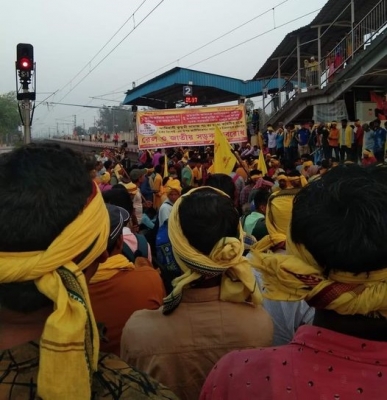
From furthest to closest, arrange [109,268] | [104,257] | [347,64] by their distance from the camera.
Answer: [347,64] < [109,268] < [104,257]

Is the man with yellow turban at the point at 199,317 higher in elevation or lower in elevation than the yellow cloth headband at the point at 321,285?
lower

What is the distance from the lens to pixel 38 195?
1.13 meters

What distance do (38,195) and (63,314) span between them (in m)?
0.29

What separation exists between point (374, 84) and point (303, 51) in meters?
4.19

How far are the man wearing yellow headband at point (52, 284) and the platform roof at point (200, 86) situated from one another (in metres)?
20.6

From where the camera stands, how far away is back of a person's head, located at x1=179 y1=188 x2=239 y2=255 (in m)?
1.87

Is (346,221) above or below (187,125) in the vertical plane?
below

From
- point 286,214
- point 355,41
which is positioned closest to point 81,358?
point 286,214

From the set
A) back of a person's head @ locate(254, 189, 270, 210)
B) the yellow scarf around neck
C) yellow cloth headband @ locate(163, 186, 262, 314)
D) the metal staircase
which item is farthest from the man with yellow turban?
the metal staircase

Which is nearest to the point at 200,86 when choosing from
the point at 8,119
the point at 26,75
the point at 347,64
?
the point at 347,64

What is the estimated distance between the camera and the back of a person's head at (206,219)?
1.87m

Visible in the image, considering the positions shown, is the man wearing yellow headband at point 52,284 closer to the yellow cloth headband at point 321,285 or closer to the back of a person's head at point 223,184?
the yellow cloth headband at point 321,285

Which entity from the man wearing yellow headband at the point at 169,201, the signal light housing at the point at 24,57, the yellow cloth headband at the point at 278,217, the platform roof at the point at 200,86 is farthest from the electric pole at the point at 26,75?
the platform roof at the point at 200,86

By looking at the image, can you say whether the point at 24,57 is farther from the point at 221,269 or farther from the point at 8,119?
the point at 8,119
